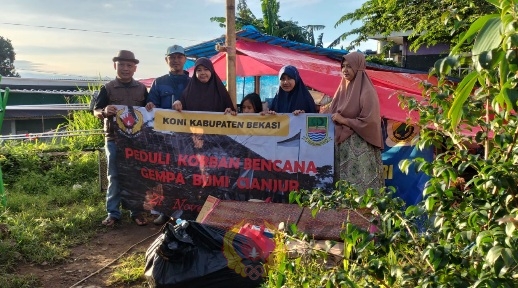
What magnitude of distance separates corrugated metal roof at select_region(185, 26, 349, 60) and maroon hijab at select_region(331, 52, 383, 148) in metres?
3.65

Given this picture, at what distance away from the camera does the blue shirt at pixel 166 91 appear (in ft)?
15.0

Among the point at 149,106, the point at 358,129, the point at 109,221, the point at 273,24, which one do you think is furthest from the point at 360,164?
the point at 273,24

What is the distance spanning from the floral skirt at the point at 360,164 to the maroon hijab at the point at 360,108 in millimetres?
67

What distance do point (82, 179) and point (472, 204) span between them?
6.18m

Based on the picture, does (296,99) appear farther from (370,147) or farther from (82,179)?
(82,179)

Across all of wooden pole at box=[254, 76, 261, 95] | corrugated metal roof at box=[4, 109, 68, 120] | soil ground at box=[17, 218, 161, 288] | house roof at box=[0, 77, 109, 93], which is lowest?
soil ground at box=[17, 218, 161, 288]

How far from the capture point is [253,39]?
760cm

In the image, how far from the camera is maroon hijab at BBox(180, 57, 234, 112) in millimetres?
4312

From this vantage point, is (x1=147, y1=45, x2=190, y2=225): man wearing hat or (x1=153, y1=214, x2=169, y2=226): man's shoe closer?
(x1=147, y1=45, x2=190, y2=225): man wearing hat

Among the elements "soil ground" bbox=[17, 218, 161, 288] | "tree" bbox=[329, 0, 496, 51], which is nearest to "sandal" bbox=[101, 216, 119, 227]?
"soil ground" bbox=[17, 218, 161, 288]

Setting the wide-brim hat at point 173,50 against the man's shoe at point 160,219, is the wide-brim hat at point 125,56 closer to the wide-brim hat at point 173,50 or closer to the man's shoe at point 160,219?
the wide-brim hat at point 173,50

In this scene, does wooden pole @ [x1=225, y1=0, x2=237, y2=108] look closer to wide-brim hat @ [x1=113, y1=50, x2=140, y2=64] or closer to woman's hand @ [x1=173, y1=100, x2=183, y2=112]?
woman's hand @ [x1=173, y1=100, x2=183, y2=112]

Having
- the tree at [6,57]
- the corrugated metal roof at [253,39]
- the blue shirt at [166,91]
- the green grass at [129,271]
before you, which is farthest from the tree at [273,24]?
the tree at [6,57]

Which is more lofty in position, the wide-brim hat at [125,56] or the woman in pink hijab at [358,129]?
the wide-brim hat at [125,56]
